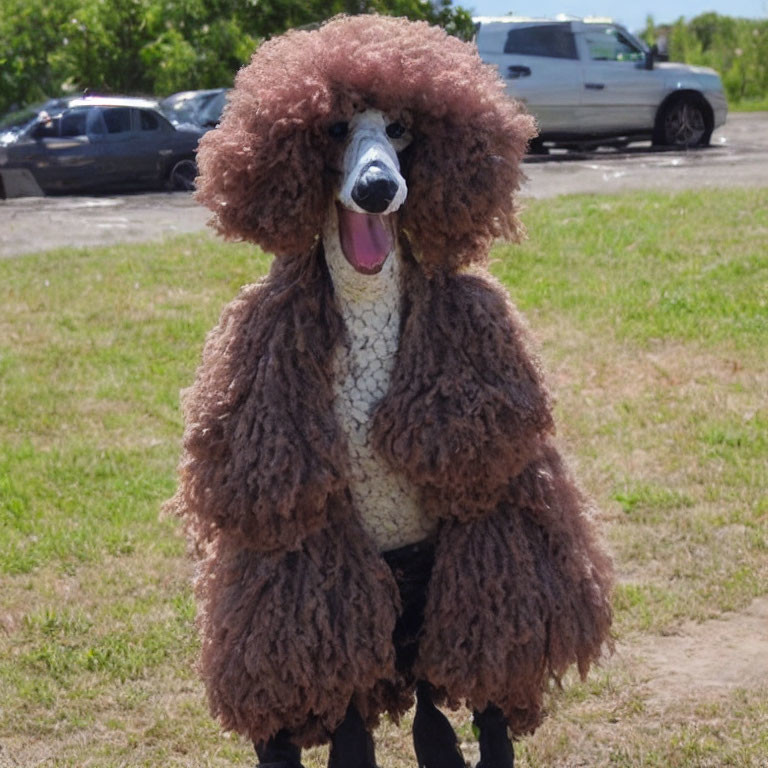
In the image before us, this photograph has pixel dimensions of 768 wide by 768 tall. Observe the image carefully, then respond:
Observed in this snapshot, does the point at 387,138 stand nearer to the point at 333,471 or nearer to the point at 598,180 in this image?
the point at 333,471

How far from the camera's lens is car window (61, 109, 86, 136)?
43.6 feet

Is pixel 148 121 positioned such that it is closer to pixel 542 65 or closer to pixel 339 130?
pixel 542 65

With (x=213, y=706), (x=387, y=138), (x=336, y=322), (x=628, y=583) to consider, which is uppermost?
(x=387, y=138)

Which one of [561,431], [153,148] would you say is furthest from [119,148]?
[561,431]

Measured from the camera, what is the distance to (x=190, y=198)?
8.60 m

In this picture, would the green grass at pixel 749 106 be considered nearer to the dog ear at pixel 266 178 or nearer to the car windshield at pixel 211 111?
the car windshield at pixel 211 111

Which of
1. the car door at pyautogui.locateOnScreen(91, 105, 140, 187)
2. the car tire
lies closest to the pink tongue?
the car door at pyautogui.locateOnScreen(91, 105, 140, 187)

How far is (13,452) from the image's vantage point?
564 centimetres

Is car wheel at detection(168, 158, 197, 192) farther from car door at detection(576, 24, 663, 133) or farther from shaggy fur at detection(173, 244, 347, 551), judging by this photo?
shaggy fur at detection(173, 244, 347, 551)

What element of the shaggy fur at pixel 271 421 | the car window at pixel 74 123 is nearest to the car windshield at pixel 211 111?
the car window at pixel 74 123

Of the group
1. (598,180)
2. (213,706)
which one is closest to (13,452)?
(213,706)

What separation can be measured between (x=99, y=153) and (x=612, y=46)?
231 inches

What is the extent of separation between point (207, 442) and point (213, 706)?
1.66 ft

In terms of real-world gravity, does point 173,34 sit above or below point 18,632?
above
